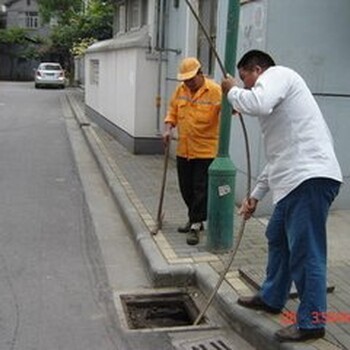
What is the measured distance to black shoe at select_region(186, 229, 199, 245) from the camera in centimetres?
657

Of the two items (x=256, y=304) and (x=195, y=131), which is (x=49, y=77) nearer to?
(x=195, y=131)

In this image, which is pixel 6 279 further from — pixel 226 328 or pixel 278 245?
pixel 278 245

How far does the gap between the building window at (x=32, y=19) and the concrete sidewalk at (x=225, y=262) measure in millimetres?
56989

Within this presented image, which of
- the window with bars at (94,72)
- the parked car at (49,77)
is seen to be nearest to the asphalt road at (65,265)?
the window with bars at (94,72)

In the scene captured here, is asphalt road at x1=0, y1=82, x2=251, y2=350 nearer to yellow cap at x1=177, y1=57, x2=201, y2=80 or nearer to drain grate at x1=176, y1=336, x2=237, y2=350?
drain grate at x1=176, y1=336, x2=237, y2=350

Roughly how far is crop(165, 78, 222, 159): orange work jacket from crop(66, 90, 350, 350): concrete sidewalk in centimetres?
89

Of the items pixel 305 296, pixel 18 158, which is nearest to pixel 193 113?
pixel 305 296

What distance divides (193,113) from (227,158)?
2.09 feet

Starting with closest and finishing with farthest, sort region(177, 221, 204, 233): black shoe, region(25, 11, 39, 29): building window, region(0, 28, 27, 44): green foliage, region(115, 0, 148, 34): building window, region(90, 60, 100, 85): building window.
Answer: region(177, 221, 204, 233): black shoe → region(115, 0, 148, 34): building window → region(90, 60, 100, 85): building window → region(0, 28, 27, 44): green foliage → region(25, 11, 39, 29): building window

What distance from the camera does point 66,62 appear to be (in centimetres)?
5028

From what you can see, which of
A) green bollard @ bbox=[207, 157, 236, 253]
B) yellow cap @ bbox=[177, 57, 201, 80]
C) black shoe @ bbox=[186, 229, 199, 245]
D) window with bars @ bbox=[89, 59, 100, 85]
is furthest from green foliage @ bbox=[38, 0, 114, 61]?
green bollard @ bbox=[207, 157, 236, 253]

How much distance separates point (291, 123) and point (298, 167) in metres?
0.27

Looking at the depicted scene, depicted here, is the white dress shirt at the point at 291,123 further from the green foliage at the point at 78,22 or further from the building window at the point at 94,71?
the green foliage at the point at 78,22

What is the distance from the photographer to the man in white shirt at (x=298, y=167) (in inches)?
160
